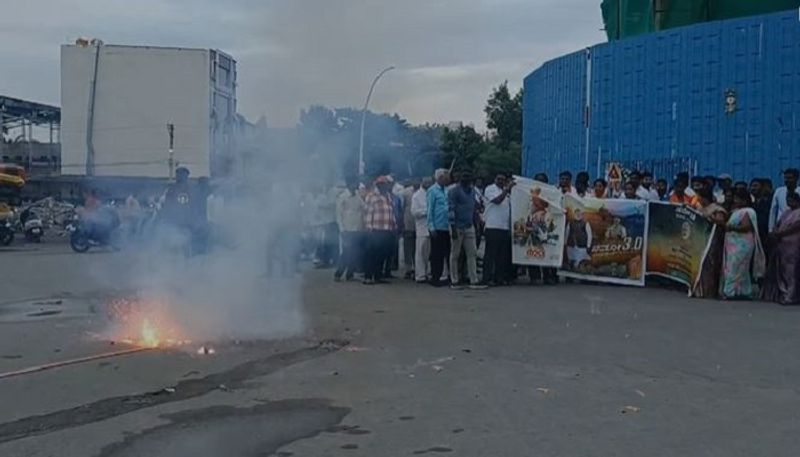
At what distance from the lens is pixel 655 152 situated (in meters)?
19.4

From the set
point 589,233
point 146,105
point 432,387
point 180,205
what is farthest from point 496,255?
point 432,387

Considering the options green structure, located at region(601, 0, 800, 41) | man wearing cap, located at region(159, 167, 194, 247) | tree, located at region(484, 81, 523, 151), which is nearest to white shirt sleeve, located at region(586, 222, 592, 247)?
man wearing cap, located at region(159, 167, 194, 247)

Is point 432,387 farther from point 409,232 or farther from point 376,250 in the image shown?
point 409,232

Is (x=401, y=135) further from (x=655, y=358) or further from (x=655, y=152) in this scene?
(x=655, y=358)

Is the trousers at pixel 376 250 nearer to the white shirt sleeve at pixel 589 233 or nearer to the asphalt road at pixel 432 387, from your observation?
the white shirt sleeve at pixel 589 233

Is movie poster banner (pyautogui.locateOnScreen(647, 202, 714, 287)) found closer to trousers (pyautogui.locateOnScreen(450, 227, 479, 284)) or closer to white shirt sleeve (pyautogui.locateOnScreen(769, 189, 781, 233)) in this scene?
white shirt sleeve (pyautogui.locateOnScreen(769, 189, 781, 233))

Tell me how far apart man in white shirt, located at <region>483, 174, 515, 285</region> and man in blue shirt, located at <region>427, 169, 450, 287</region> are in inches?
27.2

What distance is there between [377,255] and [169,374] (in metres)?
8.01

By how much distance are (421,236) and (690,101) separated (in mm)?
6373

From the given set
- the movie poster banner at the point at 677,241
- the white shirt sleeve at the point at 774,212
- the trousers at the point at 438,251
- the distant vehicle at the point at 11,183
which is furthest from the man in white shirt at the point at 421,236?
the distant vehicle at the point at 11,183

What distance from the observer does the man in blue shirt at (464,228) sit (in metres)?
15.2

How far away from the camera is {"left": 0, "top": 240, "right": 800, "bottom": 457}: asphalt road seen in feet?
19.9

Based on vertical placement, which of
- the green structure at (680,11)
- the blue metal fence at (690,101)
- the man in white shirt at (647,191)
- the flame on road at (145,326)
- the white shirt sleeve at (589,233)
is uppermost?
the green structure at (680,11)

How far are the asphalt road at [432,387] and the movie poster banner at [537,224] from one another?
10.7 feet
